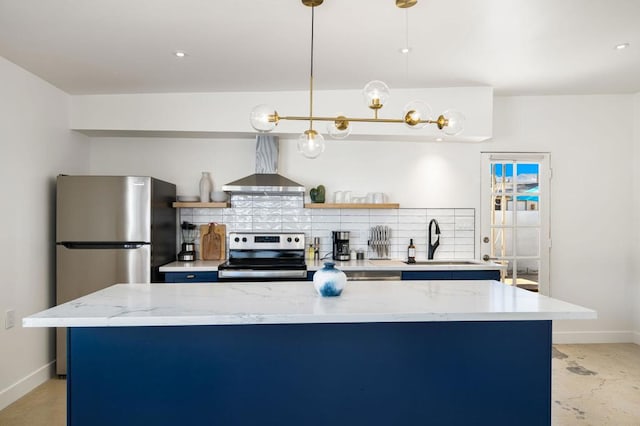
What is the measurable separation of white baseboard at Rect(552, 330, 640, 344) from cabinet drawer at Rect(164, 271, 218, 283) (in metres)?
3.60

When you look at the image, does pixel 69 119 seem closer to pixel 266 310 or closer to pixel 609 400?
pixel 266 310

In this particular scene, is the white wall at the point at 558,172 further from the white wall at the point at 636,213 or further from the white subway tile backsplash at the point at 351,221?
the white subway tile backsplash at the point at 351,221

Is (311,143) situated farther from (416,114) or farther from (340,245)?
(340,245)

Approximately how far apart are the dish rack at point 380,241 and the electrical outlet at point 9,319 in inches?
125

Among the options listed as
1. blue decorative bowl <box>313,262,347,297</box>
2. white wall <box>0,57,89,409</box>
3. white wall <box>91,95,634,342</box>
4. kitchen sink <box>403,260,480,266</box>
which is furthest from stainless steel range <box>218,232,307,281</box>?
blue decorative bowl <box>313,262,347,297</box>

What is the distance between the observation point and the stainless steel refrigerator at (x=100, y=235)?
3.46 m

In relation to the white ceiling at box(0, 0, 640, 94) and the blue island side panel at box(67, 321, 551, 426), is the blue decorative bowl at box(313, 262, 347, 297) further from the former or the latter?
the white ceiling at box(0, 0, 640, 94)

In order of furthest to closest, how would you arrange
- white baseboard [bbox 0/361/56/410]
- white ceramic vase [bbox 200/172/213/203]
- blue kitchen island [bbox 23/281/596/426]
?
white ceramic vase [bbox 200/172/213/203], white baseboard [bbox 0/361/56/410], blue kitchen island [bbox 23/281/596/426]

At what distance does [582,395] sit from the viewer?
309 centimetres

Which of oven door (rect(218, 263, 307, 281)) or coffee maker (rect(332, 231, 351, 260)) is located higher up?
coffee maker (rect(332, 231, 351, 260))

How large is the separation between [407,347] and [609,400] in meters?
2.18

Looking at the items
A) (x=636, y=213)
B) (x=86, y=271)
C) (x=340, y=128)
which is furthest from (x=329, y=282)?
(x=636, y=213)

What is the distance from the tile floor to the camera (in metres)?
2.76

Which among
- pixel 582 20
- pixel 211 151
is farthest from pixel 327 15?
pixel 211 151
